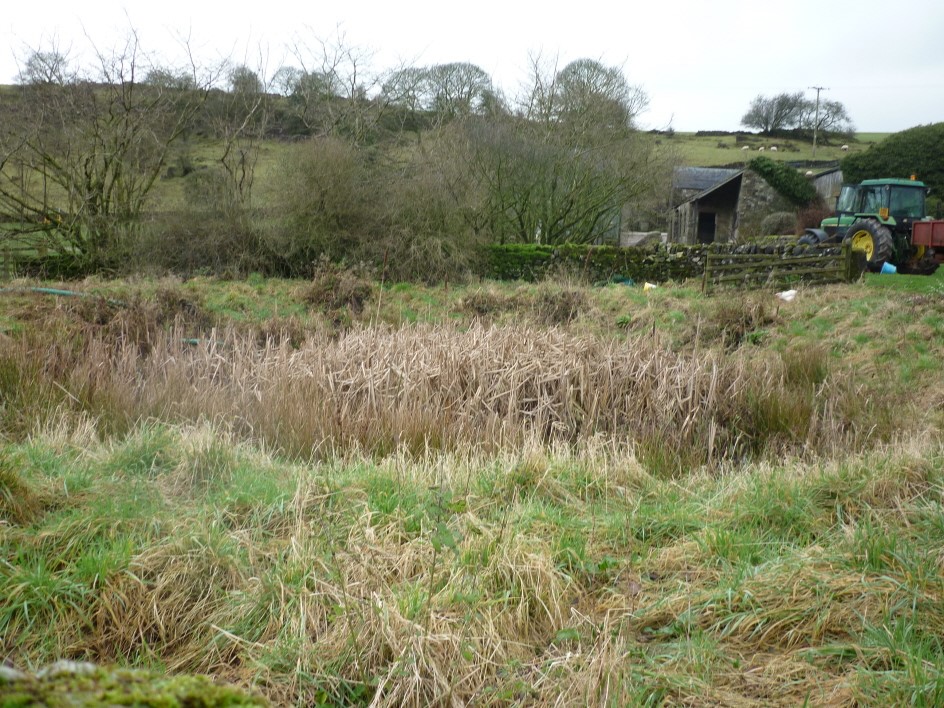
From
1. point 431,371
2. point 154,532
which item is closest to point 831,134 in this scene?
point 431,371

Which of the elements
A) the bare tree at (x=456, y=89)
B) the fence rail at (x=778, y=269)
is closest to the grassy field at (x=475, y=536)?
the fence rail at (x=778, y=269)

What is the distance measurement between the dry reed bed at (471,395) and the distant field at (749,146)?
43.0 meters

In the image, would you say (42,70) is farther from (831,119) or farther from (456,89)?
(831,119)

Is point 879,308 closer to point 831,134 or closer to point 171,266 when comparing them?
point 171,266

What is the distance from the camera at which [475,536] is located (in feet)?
11.5

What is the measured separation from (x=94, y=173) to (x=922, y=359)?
18065 mm

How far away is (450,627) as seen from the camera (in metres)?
2.84

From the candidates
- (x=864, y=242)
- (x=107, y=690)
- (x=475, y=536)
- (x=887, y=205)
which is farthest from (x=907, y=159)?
(x=107, y=690)

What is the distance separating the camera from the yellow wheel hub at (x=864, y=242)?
61.7 ft

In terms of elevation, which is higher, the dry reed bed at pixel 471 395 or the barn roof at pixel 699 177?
the barn roof at pixel 699 177

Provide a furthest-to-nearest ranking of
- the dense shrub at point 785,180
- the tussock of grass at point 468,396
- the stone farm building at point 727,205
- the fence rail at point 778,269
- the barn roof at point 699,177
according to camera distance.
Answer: the barn roof at point 699,177
the stone farm building at point 727,205
the dense shrub at point 785,180
the fence rail at point 778,269
the tussock of grass at point 468,396

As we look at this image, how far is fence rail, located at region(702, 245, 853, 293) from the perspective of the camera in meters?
16.1

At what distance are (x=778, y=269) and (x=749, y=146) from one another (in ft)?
138

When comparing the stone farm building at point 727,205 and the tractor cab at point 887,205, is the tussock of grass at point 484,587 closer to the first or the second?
the tractor cab at point 887,205
